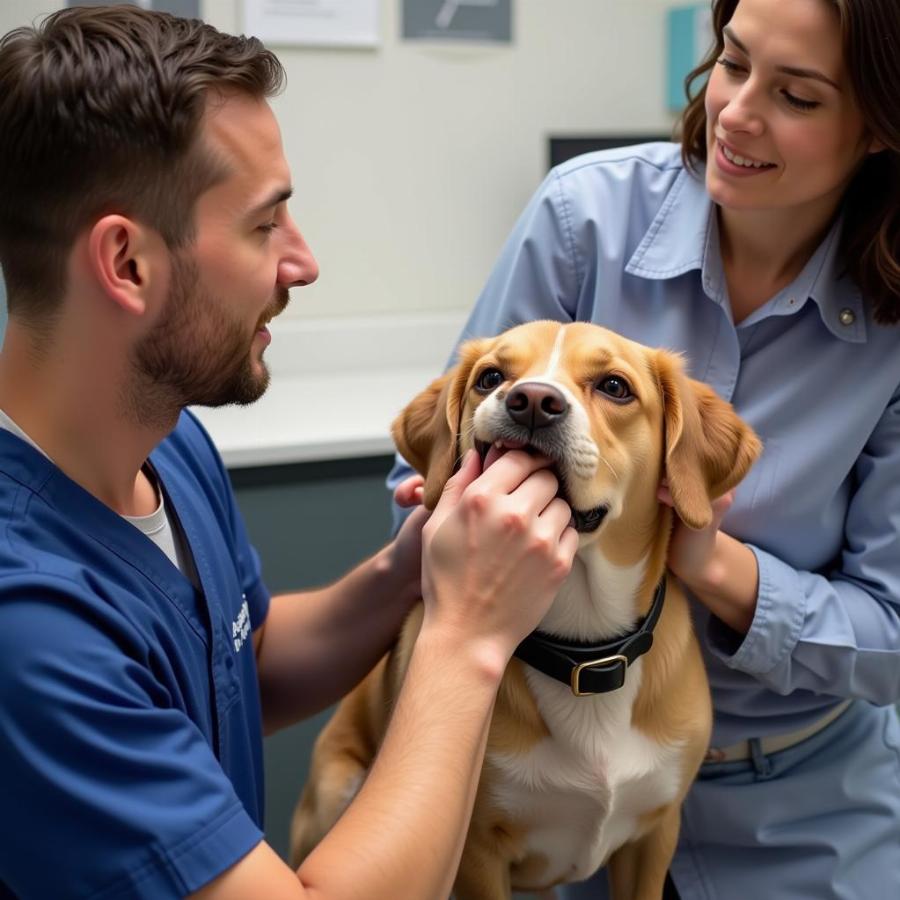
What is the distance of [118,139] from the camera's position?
857 millimetres

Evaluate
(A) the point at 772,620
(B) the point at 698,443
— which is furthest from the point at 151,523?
(A) the point at 772,620

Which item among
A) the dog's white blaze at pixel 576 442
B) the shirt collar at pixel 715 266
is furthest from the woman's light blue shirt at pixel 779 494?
the dog's white blaze at pixel 576 442

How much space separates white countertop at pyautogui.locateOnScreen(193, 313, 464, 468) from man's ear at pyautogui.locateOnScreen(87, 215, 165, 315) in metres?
0.97

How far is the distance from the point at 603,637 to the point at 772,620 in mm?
181

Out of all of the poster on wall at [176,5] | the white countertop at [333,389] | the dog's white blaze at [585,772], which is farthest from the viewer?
the poster on wall at [176,5]

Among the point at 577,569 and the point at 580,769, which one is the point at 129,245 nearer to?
the point at 577,569

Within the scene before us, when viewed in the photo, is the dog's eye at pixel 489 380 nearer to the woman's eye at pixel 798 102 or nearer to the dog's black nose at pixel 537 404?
the dog's black nose at pixel 537 404

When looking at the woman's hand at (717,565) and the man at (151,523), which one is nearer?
the man at (151,523)

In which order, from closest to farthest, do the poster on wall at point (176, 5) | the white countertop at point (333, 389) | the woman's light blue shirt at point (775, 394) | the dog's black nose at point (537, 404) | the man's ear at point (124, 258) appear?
the man's ear at point (124, 258), the dog's black nose at point (537, 404), the woman's light blue shirt at point (775, 394), the white countertop at point (333, 389), the poster on wall at point (176, 5)

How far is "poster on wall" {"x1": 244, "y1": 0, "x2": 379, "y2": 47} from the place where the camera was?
231 centimetres

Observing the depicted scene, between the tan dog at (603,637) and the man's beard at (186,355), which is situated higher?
the man's beard at (186,355)

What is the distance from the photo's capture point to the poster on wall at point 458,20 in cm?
246

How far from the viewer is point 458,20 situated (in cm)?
251

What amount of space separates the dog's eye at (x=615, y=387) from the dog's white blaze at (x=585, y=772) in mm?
265
